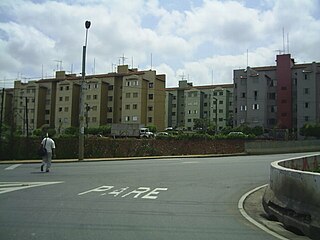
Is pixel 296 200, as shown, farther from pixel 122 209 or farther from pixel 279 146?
pixel 279 146

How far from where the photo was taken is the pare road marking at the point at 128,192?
11.7 m

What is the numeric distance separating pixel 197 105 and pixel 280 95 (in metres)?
31.3

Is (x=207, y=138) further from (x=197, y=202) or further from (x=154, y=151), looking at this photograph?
(x=197, y=202)

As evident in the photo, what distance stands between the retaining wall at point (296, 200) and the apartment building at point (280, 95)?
72304 mm

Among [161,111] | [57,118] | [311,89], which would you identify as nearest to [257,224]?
[311,89]

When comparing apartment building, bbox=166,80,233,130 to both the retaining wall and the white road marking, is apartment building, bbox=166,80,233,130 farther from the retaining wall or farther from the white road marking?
the retaining wall

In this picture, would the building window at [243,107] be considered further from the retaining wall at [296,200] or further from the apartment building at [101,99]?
the retaining wall at [296,200]

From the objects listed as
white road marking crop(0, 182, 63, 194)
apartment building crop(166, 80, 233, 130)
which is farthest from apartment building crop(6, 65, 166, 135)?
white road marking crop(0, 182, 63, 194)

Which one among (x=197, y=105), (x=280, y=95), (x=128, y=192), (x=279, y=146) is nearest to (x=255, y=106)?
(x=280, y=95)

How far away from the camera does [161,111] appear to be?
89.1 m

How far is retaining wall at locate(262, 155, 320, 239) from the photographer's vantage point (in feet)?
24.4

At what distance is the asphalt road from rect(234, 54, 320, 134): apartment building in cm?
6655

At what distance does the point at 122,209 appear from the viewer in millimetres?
9484

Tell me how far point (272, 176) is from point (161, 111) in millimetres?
79101
